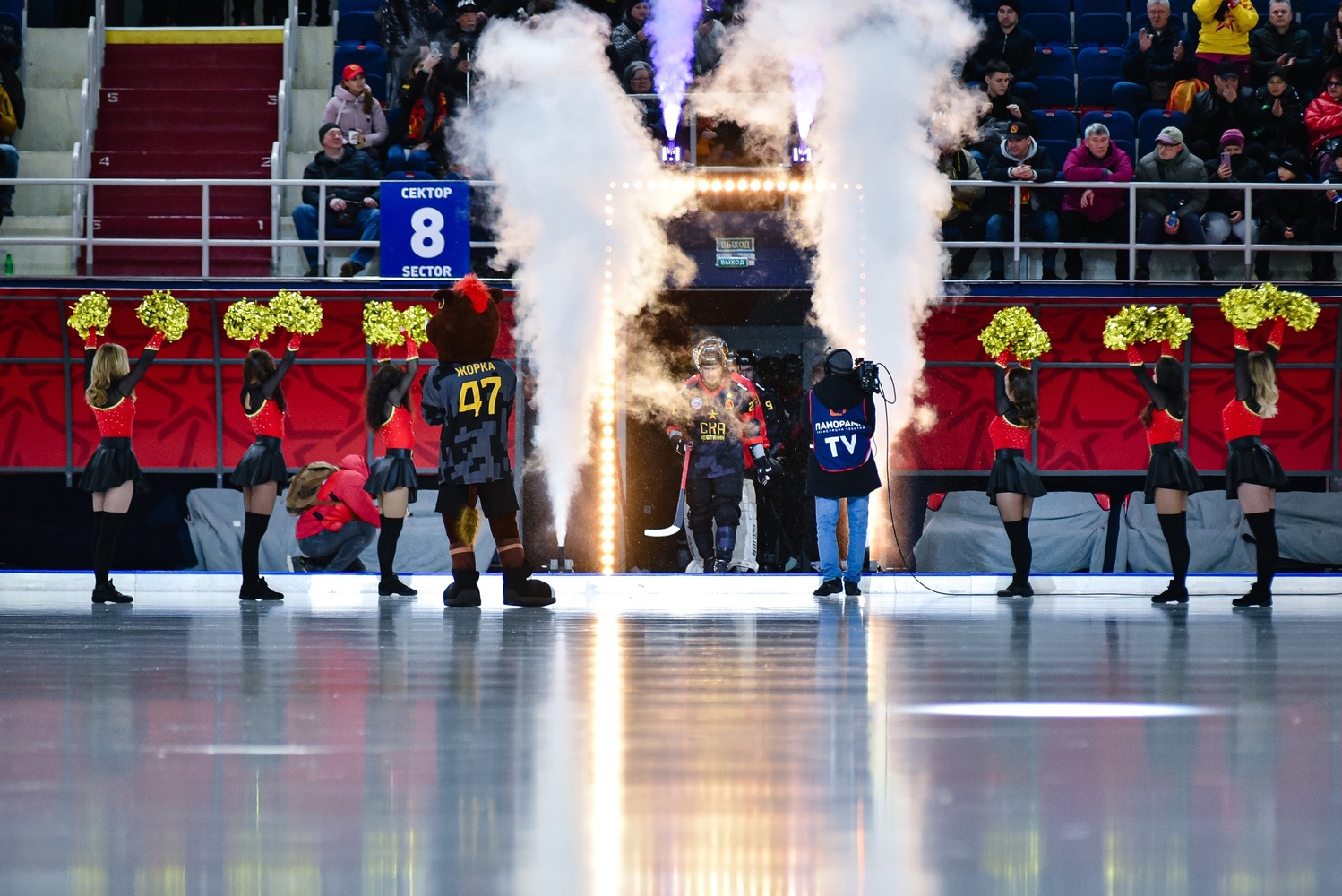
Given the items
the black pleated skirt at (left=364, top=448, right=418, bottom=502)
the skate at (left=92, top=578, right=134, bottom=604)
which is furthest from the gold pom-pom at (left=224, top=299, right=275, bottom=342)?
the skate at (left=92, top=578, right=134, bottom=604)

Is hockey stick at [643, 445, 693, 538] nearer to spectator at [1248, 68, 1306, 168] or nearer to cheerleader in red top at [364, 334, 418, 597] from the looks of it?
cheerleader in red top at [364, 334, 418, 597]

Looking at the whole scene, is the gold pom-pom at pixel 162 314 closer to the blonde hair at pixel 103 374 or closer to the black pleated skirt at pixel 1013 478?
the blonde hair at pixel 103 374

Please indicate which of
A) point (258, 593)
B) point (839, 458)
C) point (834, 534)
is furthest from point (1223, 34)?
point (258, 593)

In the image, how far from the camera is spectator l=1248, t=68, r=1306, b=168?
1405 cm

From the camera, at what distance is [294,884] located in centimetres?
242

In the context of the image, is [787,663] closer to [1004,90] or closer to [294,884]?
[294,884]

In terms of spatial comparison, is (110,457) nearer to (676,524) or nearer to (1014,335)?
(676,524)

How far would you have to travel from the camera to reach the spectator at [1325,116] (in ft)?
45.8

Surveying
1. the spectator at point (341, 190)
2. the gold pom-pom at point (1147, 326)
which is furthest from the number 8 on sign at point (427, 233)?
the gold pom-pom at point (1147, 326)

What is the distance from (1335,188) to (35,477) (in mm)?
12017

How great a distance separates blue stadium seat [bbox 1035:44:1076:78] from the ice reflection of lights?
12145 millimetres

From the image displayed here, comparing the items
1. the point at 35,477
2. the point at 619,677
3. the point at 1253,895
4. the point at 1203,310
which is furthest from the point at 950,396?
the point at 1253,895

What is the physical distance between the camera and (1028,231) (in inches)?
536

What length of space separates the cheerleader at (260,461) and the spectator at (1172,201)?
24.6 feet
